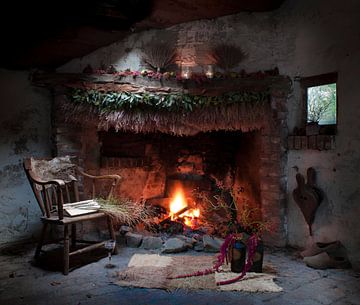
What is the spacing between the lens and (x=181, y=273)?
3184 mm

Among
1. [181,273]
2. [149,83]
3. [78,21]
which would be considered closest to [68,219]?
[181,273]

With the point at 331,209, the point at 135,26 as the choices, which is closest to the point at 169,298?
the point at 331,209

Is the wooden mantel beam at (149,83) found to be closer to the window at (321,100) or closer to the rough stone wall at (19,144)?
the rough stone wall at (19,144)

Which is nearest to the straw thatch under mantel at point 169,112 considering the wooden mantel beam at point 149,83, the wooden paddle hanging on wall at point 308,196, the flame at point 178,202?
the wooden mantel beam at point 149,83

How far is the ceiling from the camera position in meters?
3.16

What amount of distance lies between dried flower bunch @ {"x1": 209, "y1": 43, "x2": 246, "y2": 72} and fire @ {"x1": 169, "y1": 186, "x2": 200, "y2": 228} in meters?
1.93

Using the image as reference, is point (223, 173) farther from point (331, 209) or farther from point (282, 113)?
point (331, 209)

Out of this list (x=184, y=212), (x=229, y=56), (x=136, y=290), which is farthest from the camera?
(x=184, y=212)

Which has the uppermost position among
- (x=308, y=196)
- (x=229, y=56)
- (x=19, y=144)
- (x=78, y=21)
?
(x=78, y=21)

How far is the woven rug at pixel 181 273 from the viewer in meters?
2.89

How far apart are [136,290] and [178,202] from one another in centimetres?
233

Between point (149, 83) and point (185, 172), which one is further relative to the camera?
point (185, 172)

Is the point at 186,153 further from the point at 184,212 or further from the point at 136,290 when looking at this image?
the point at 136,290

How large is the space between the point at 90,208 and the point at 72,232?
1.65 feet
